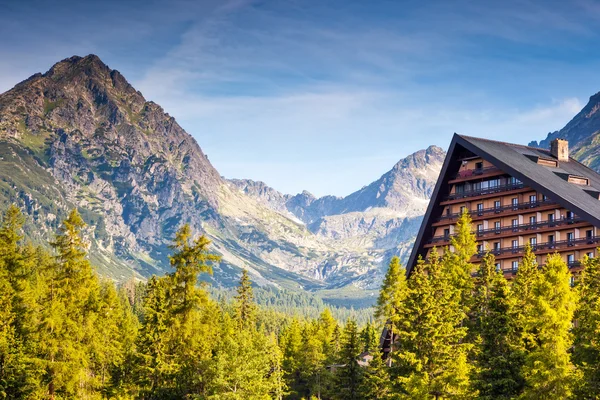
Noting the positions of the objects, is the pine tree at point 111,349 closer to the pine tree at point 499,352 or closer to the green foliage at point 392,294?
the green foliage at point 392,294

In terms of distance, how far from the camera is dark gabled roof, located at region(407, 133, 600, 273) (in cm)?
9625

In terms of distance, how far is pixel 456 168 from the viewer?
363 feet

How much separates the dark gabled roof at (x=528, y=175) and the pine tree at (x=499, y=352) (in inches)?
1154

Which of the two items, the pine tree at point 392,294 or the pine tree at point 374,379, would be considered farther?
the pine tree at point 392,294

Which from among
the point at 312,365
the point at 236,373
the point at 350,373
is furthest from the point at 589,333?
the point at 312,365

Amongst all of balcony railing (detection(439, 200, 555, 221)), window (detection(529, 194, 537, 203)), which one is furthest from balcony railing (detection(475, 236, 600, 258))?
window (detection(529, 194, 537, 203))

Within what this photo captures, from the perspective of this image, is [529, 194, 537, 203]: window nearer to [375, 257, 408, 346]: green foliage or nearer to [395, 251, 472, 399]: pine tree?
[375, 257, 408, 346]: green foliage

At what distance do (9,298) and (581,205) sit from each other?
225ft

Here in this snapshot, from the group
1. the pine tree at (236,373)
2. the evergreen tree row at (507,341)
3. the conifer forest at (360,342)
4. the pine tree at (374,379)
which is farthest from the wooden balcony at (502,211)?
the pine tree at (236,373)

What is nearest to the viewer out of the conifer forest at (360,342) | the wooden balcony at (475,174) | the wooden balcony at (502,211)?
the conifer forest at (360,342)

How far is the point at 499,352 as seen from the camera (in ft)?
213

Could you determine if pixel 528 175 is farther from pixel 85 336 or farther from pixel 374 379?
pixel 85 336

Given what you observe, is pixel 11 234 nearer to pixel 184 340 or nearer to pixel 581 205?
pixel 184 340

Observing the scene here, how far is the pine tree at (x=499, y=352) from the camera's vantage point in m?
62.4
